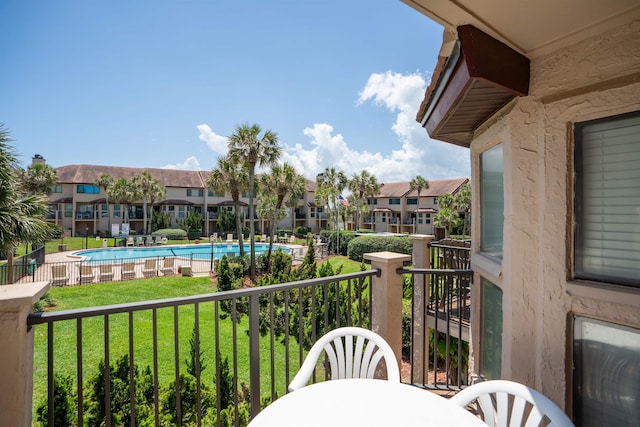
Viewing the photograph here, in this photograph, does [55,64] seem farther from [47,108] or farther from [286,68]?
[47,108]

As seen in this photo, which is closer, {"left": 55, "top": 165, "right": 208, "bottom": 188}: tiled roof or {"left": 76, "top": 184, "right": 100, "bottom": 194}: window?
{"left": 76, "top": 184, "right": 100, "bottom": 194}: window

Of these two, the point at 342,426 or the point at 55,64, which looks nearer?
the point at 342,426

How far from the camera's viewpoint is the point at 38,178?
2836 centimetres

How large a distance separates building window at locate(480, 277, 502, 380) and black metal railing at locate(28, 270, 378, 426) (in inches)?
42.9

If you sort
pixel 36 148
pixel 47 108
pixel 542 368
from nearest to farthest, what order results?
pixel 542 368, pixel 47 108, pixel 36 148

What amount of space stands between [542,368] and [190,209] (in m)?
41.8

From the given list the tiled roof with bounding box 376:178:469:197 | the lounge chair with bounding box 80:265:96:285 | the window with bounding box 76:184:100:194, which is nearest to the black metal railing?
the lounge chair with bounding box 80:265:96:285

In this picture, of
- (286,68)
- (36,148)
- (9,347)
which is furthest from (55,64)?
(36,148)

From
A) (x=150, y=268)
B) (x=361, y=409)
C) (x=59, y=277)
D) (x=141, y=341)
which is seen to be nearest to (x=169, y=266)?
(x=150, y=268)

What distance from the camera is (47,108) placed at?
2206 centimetres

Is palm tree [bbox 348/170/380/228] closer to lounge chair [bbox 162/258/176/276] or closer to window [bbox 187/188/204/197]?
window [bbox 187/188/204/197]

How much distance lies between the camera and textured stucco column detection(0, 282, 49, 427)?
5.21 feet

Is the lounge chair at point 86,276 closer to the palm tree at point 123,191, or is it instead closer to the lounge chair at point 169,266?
the lounge chair at point 169,266

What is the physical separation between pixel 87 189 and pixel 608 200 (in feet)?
146
